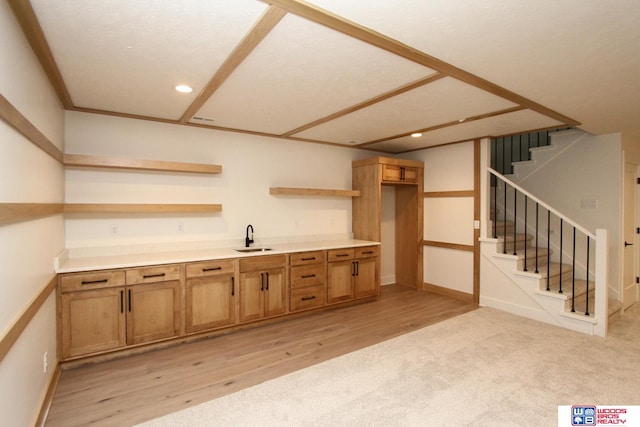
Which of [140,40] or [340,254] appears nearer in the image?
[140,40]

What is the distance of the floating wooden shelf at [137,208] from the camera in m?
3.23

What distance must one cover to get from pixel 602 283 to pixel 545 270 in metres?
0.97

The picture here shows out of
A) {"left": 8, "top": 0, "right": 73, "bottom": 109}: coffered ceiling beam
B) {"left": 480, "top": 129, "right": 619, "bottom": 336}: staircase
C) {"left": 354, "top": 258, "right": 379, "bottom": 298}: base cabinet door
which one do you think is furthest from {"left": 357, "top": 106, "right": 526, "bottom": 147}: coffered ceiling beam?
{"left": 8, "top": 0, "right": 73, "bottom": 109}: coffered ceiling beam

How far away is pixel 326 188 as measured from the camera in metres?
5.14

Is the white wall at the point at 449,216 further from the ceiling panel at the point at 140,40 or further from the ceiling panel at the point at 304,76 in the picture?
the ceiling panel at the point at 140,40

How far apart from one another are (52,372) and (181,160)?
2405mm

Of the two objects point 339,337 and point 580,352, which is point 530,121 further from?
point 339,337

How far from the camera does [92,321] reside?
9.71 feet

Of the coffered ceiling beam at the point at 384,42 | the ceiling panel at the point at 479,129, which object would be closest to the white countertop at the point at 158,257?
the ceiling panel at the point at 479,129

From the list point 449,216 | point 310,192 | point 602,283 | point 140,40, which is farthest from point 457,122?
point 140,40

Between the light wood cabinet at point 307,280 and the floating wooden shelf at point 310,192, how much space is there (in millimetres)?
890

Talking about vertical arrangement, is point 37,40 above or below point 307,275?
above

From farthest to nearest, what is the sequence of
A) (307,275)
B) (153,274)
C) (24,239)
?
(307,275) → (153,274) → (24,239)
